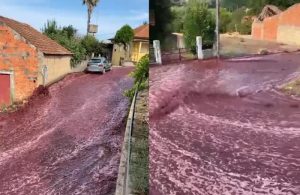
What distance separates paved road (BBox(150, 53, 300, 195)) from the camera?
137 centimetres

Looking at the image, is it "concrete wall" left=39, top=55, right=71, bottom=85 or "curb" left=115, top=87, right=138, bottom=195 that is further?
"concrete wall" left=39, top=55, right=71, bottom=85

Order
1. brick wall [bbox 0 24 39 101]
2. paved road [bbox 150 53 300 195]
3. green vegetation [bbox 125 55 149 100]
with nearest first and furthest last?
paved road [bbox 150 53 300 195] → green vegetation [bbox 125 55 149 100] → brick wall [bbox 0 24 39 101]

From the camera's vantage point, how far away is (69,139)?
1901 mm

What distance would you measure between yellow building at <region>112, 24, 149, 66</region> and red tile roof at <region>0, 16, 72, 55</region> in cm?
20

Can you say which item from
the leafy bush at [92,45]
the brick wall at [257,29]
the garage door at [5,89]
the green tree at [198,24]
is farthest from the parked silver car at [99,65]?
the brick wall at [257,29]

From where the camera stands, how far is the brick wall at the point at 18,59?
1.87 m

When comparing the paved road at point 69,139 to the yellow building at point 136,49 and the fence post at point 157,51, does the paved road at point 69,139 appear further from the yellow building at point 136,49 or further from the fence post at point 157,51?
the fence post at point 157,51

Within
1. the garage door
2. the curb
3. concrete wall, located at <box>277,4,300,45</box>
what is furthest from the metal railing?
concrete wall, located at <box>277,4,300,45</box>

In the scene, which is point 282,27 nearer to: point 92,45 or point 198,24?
point 198,24

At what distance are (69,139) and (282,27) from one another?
96 centimetres

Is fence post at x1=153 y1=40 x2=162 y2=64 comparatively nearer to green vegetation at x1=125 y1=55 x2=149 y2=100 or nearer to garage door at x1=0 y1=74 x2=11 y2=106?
green vegetation at x1=125 y1=55 x2=149 y2=100

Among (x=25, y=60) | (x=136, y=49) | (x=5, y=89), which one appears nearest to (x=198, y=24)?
(x=136, y=49)

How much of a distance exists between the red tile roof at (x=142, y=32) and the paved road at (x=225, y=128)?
6.9 inches

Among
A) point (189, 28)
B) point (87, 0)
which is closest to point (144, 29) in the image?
point (189, 28)
